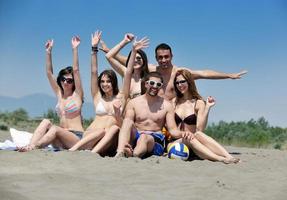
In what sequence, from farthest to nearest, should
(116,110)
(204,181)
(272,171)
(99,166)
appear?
(116,110) → (272,171) → (99,166) → (204,181)

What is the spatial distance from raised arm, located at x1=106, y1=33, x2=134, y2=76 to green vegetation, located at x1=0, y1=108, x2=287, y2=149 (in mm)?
7787

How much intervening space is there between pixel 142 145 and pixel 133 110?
0.62 metres

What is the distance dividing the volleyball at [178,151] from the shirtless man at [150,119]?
149 mm

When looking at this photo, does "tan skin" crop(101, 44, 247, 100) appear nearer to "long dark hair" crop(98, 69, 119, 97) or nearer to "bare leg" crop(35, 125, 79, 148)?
"long dark hair" crop(98, 69, 119, 97)

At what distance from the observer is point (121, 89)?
8.44 meters

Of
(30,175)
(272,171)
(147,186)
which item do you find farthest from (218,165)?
(30,175)

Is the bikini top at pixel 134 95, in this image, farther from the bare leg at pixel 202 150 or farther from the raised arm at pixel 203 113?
the bare leg at pixel 202 150

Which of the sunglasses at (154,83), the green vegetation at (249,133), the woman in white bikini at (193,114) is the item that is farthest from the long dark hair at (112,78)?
the green vegetation at (249,133)

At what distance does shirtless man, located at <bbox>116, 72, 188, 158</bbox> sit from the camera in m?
7.75

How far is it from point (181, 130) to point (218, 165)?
111 centimetres

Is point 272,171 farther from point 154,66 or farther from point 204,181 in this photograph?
point 154,66

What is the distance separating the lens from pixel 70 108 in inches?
331

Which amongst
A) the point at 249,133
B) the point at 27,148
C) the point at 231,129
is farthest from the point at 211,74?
the point at 231,129

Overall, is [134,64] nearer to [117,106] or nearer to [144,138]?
[117,106]
